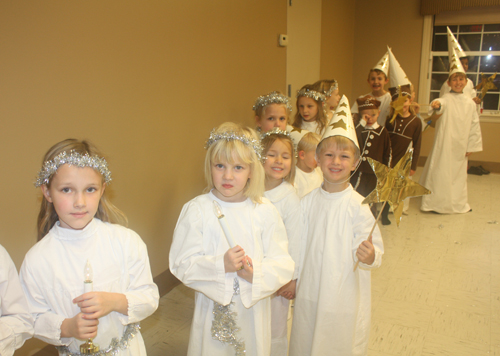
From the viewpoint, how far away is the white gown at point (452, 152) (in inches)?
181

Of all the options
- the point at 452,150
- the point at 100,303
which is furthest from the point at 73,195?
the point at 452,150

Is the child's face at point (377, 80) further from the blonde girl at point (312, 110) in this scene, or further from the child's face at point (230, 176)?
the child's face at point (230, 176)

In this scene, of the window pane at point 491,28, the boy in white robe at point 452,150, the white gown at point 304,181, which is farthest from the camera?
the window pane at point 491,28

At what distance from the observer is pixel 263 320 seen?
1698 mm

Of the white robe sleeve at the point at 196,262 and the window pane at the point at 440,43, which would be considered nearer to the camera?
the white robe sleeve at the point at 196,262

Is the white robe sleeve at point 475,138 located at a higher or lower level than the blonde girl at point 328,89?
lower

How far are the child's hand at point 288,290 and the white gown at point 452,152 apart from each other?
3271mm

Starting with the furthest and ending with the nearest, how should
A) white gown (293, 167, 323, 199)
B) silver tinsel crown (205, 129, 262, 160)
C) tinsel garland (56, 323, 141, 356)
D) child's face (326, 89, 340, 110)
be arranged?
child's face (326, 89, 340, 110) < white gown (293, 167, 323, 199) < silver tinsel crown (205, 129, 262, 160) < tinsel garland (56, 323, 141, 356)

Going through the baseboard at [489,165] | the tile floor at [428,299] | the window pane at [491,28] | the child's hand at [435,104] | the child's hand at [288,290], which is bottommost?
the tile floor at [428,299]

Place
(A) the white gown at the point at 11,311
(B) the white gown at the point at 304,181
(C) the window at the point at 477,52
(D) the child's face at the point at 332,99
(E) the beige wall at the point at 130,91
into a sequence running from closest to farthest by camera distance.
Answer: (A) the white gown at the point at 11,311
(E) the beige wall at the point at 130,91
(B) the white gown at the point at 304,181
(D) the child's face at the point at 332,99
(C) the window at the point at 477,52

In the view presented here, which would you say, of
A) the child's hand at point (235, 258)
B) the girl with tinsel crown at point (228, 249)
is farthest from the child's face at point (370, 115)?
the child's hand at point (235, 258)

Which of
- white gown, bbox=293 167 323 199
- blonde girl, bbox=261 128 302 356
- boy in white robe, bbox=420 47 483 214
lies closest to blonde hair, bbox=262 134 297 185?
blonde girl, bbox=261 128 302 356

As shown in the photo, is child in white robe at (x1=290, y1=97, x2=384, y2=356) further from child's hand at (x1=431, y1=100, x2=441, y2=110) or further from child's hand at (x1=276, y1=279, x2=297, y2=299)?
child's hand at (x1=431, y1=100, x2=441, y2=110)

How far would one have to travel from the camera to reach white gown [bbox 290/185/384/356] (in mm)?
1831
